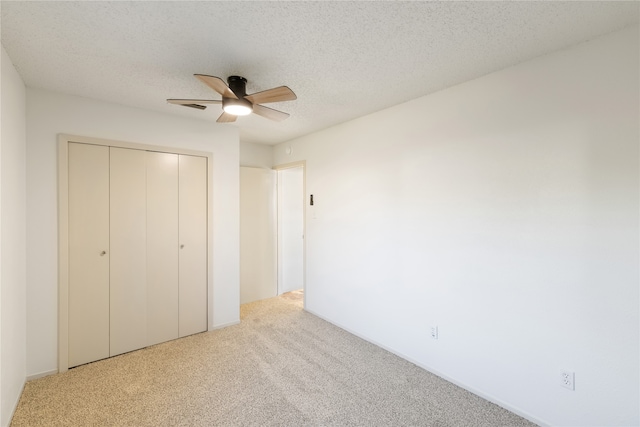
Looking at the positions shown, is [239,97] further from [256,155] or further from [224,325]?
[224,325]

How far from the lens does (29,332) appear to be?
8.00 feet

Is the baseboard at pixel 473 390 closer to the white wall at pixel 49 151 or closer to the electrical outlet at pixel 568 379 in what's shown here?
the electrical outlet at pixel 568 379

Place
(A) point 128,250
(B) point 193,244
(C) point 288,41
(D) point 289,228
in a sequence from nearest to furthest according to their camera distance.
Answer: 1. (C) point 288,41
2. (A) point 128,250
3. (B) point 193,244
4. (D) point 289,228

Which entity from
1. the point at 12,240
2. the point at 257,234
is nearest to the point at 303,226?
the point at 257,234

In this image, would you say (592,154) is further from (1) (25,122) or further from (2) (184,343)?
(1) (25,122)

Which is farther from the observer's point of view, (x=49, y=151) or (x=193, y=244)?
(x=193, y=244)

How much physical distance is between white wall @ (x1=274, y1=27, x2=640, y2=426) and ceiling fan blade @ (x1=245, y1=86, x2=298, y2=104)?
4.31 ft

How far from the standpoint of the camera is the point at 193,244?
3.33 metres

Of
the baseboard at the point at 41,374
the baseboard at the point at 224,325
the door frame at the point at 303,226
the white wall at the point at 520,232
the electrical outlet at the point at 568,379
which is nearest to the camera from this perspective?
the white wall at the point at 520,232

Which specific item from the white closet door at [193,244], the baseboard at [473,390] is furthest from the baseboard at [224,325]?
the baseboard at [473,390]

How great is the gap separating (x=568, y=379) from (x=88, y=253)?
13.0 ft

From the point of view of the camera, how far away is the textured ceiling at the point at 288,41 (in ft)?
4.98

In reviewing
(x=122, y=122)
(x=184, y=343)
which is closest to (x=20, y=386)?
(x=184, y=343)

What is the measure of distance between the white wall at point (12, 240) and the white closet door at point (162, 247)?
3.08 ft
